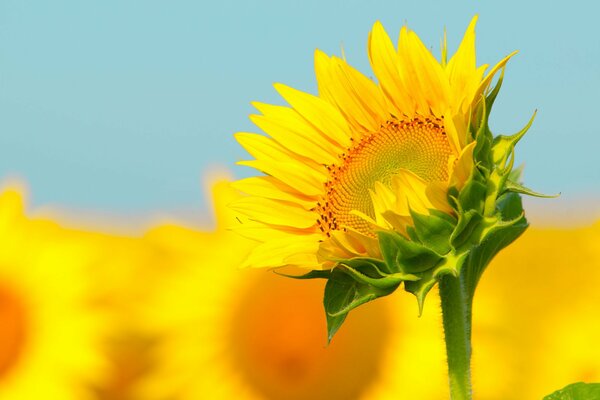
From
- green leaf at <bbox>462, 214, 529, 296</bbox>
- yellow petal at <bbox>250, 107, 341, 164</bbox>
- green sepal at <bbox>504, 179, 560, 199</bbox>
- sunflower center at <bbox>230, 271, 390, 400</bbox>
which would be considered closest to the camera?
green sepal at <bbox>504, 179, 560, 199</bbox>

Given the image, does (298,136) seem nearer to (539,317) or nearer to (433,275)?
(433,275)

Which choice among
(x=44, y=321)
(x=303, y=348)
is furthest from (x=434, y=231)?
(x=44, y=321)

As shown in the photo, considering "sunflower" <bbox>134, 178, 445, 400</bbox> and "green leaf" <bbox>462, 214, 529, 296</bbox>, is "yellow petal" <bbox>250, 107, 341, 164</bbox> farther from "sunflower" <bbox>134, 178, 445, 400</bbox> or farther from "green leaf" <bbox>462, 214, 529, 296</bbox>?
"sunflower" <bbox>134, 178, 445, 400</bbox>

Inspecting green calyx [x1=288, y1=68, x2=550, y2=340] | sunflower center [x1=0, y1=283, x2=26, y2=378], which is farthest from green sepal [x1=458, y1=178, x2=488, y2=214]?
sunflower center [x1=0, y1=283, x2=26, y2=378]

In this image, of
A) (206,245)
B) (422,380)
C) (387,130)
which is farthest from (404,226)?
(206,245)

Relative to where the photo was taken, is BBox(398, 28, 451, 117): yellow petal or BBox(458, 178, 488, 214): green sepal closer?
BBox(458, 178, 488, 214): green sepal

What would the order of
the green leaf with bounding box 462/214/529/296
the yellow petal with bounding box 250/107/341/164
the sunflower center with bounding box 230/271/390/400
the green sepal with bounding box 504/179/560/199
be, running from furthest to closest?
the sunflower center with bounding box 230/271/390/400 < the yellow petal with bounding box 250/107/341/164 < the green leaf with bounding box 462/214/529/296 < the green sepal with bounding box 504/179/560/199

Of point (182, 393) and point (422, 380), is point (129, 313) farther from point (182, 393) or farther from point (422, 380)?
point (422, 380)
